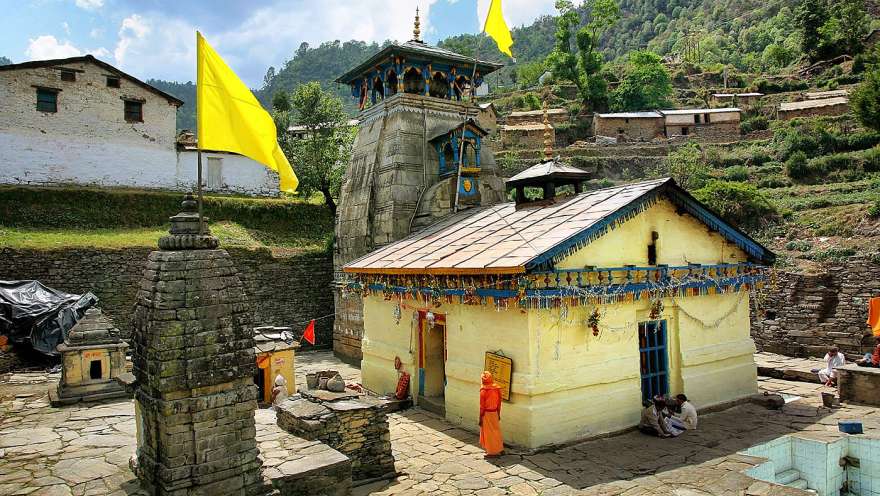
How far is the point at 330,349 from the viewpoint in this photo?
2123cm

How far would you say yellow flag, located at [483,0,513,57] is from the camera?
14086mm

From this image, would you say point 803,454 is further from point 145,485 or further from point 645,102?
point 645,102

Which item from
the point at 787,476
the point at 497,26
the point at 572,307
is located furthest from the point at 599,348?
the point at 497,26

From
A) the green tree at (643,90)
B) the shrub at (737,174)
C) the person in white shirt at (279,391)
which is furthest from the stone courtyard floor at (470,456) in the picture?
the green tree at (643,90)

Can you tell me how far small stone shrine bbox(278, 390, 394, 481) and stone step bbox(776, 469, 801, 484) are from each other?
5958 mm

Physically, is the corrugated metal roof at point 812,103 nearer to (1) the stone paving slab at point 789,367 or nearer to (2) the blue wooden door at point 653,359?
(1) the stone paving slab at point 789,367

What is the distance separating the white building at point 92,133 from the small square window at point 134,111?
0.14 feet

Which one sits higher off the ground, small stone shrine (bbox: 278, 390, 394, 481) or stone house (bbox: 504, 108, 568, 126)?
stone house (bbox: 504, 108, 568, 126)

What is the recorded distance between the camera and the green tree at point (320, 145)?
26.0 meters

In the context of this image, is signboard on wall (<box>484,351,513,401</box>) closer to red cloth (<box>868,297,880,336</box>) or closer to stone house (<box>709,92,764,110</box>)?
red cloth (<box>868,297,880,336</box>)

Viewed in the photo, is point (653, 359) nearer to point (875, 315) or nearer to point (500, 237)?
point (500, 237)

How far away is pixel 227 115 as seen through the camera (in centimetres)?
673

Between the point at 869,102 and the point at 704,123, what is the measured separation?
16.6 metres

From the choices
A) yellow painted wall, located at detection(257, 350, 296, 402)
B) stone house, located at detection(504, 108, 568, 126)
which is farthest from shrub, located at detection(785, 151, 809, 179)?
yellow painted wall, located at detection(257, 350, 296, 402)
